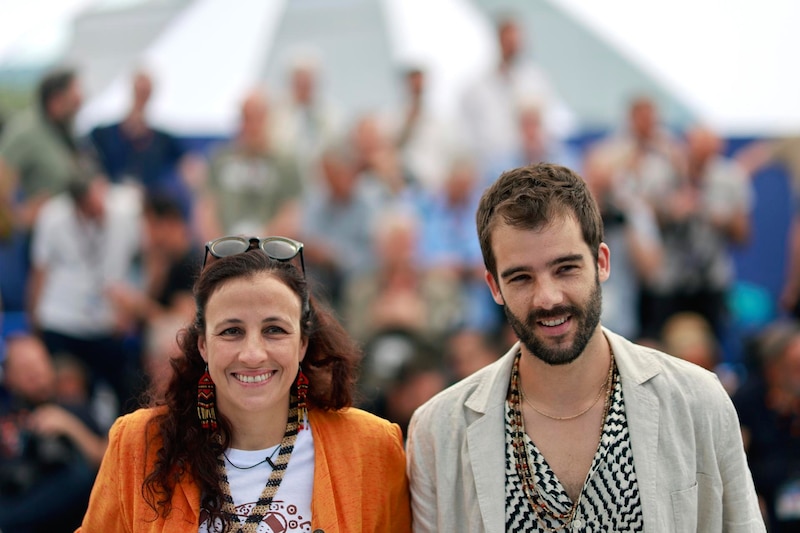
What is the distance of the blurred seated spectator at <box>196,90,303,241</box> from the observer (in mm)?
6922

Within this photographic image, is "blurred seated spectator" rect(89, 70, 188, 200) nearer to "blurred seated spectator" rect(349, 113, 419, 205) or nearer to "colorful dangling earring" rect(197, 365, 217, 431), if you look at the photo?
"blurred seated spectator" rect(349, 113, 419, 205)

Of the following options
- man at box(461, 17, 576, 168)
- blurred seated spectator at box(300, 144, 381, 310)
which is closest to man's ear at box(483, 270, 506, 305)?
blurred seated spectator at box(300, 144, 381, 310)

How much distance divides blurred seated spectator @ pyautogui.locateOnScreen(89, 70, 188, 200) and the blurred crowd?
0.01 meters

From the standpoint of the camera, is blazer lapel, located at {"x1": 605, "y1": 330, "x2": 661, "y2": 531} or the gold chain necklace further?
the gold chain necklace

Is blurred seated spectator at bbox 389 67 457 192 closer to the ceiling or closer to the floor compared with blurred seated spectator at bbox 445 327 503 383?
closer to the ceiling

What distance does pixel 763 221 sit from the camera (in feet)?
24.9

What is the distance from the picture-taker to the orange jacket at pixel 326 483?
2.62 meters

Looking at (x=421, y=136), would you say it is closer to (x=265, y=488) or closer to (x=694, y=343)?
(x=694, y=343)

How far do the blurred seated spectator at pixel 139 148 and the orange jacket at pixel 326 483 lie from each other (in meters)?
4.61

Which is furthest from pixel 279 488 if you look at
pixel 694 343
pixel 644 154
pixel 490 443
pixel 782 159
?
pixel 782 159

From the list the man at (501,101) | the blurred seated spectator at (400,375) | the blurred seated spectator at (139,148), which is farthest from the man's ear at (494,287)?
the blurred seated spectator at (139,148)

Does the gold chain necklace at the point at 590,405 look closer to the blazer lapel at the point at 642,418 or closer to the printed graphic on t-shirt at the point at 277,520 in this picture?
the blazer lapel at the point at 642,418

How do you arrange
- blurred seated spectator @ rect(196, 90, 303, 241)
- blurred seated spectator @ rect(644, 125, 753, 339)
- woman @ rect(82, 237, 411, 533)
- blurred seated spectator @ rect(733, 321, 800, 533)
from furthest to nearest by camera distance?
blurred seated spectator @ rect(196, 90, 303, 241), blurred seated spectator @ rect(644, 125, 753, 339), blurred seated spectator @ rect(733, 321, 800, 533), woman @ rect(82, 237, 411, 533)

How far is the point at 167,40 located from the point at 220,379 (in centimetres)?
726
